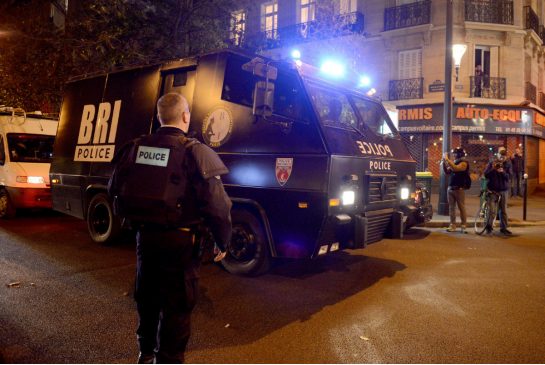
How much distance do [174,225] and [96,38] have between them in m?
12.2

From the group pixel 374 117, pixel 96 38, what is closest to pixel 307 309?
pixel 374 117

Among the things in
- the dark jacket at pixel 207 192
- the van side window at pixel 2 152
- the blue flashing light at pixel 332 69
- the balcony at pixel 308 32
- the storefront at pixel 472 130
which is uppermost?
the balcony at pixel 308 32

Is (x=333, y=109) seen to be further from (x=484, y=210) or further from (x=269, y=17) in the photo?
(x=269, y=17)

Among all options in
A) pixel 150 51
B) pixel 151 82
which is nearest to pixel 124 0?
pixel 150 51

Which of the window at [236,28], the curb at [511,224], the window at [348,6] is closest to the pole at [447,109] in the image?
the curb at [511,224]

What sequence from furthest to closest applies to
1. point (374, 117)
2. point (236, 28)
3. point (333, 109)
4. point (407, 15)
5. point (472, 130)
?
point (407, 15) → point (472, 130) → point (236, 28) → point (374, 117) → point (333, 109)

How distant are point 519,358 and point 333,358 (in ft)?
4.66

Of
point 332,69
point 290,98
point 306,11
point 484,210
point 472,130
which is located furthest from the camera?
point 306,11

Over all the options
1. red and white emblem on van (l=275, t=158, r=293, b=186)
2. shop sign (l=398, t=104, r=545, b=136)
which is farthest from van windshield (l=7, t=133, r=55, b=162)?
shop sign (l=398, t=104, r=545, b=136)

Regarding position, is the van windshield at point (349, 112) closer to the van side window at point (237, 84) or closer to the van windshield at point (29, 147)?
the van side window at point (237, 84)

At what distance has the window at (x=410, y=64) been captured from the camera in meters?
19.7

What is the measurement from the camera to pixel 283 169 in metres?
5.02

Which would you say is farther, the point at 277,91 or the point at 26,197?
the point at 26,197

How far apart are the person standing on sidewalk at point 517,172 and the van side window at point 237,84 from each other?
15.2 metres
